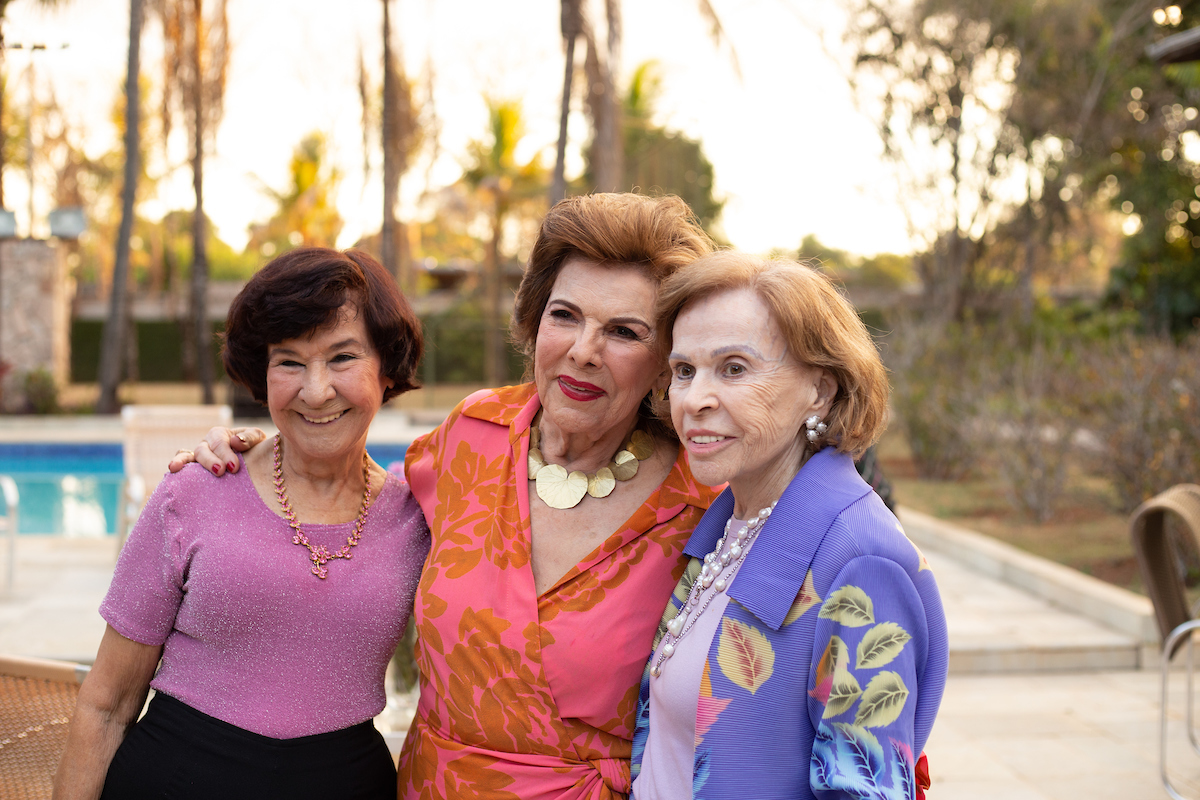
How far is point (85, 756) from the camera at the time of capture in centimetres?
194

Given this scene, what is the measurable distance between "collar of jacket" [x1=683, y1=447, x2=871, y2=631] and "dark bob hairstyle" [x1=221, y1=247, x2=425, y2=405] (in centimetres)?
89

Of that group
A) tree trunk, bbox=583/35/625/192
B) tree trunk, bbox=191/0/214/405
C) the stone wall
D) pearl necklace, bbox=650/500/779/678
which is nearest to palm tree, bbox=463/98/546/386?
tree trunk, bbox=191/0/214/405

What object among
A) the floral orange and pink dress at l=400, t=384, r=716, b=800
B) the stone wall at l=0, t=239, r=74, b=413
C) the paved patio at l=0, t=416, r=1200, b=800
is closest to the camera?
the floral orange and pink dress at l=400, t=384, r=716, b=800

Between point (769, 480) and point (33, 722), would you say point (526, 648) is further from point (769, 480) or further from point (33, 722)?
point (33, 722)

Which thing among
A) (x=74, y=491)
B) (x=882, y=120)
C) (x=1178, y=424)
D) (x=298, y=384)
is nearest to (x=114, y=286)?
(x=74, y=491)

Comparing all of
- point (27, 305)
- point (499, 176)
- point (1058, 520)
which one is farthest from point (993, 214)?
point (27, 305)

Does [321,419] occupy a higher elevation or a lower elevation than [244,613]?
higher

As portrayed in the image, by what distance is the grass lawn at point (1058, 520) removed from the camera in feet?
24.5

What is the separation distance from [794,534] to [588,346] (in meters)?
0.60

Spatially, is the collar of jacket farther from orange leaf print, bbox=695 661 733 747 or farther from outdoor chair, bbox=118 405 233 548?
outdoor chair, bbox=118 405 233 548

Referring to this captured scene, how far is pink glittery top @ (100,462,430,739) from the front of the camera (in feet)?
6.25

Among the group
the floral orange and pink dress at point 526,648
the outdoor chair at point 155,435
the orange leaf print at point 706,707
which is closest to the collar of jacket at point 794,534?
the orange leaf print at point 706,707

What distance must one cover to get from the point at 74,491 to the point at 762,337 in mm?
11888

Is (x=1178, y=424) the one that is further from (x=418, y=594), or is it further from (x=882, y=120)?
(x=882, y=120)
